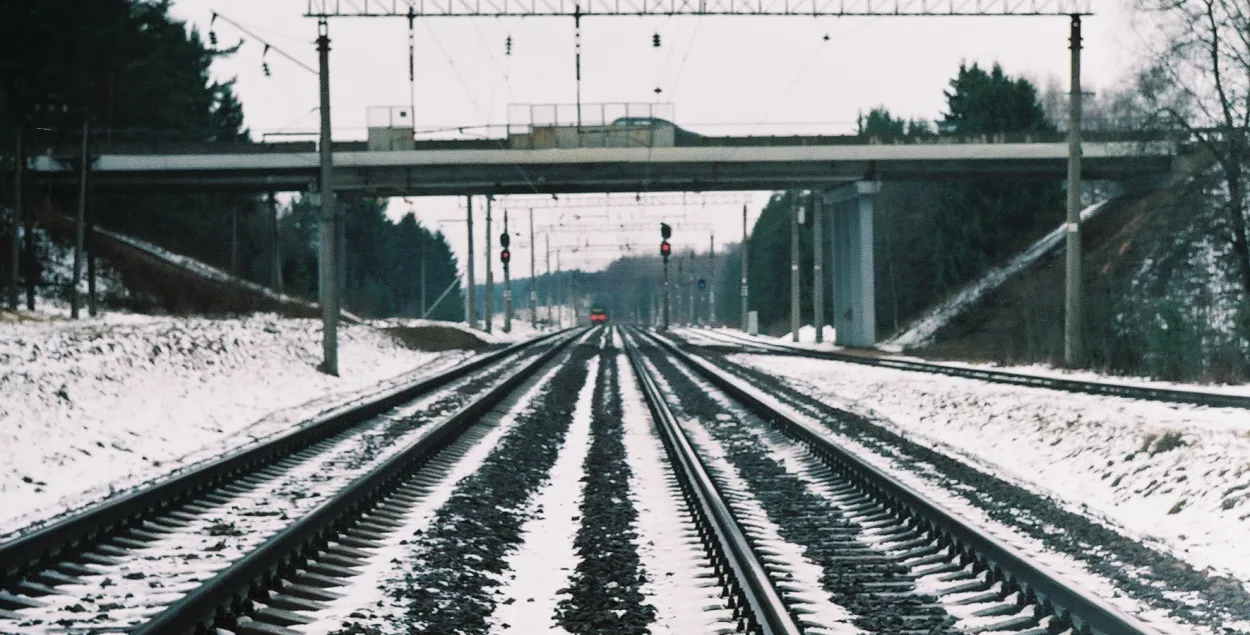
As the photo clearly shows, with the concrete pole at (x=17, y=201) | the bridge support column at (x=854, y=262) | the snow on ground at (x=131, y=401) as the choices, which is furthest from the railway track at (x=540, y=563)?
the bridge support column at (x=854, y=262)

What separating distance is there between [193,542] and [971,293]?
55451 millimetres

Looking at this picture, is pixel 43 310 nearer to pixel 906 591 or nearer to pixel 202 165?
pixel 202 165

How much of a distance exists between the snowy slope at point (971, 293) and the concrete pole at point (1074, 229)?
28095 millimetres

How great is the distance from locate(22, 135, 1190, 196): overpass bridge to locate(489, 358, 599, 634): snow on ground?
3540cm

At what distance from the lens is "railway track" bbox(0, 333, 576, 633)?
7.19 meters

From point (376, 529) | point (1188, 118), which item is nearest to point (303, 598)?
point (376, 529)

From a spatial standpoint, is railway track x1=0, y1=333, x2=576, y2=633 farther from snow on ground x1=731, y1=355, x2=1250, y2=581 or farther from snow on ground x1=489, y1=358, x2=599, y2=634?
snow on ground x1=731, y1=355, x2=1250, y2=581

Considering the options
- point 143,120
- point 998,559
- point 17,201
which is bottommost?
point 998,559

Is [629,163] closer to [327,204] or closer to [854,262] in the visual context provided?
[854,262]

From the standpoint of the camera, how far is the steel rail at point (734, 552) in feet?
21.3

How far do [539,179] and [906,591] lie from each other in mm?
44596

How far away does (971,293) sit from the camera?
6188cm

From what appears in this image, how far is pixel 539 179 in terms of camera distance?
5178cm

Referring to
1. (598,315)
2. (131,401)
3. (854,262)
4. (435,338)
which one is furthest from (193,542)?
(598,315)
